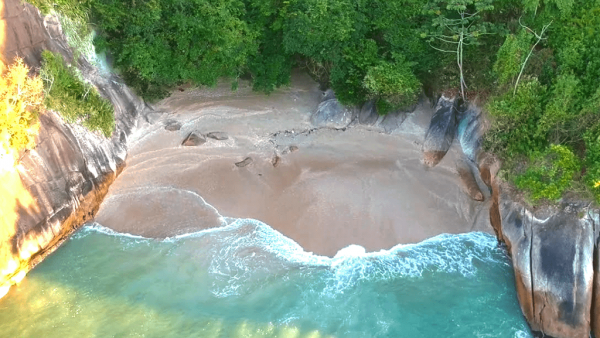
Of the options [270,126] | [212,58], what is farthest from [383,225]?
[212,58]

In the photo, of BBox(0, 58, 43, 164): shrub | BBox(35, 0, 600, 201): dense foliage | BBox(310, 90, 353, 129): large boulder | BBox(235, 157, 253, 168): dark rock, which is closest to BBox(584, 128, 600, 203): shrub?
BBox(35, 0, 600, 201): dense foliage

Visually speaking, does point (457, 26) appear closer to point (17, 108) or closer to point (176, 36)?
point (176, 36)

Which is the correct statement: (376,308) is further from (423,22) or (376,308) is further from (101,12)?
(101,12)

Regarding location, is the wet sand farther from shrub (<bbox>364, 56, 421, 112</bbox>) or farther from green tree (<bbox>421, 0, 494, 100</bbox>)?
green tree (<bbox>421, 0, 494, 100</bbox>)

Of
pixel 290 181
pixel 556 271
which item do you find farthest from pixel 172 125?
pixel 556 271

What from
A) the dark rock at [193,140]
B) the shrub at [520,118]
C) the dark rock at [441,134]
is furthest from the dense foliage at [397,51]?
the dark rock at [193,140]

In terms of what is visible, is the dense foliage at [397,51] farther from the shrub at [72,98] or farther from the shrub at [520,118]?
the shrub at [72,98]
